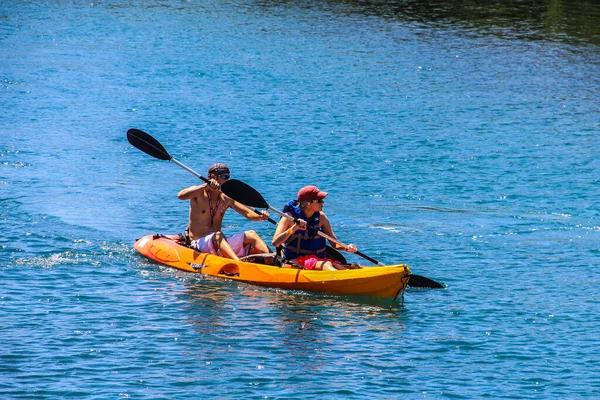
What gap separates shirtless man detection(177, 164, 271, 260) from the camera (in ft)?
47.3

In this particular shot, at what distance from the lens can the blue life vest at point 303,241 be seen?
1391cm

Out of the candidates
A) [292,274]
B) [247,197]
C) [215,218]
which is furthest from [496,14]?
[292,274]

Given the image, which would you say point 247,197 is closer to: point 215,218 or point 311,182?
point 215,218

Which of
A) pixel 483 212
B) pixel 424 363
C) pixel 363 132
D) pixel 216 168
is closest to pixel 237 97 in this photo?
pixel 363 132

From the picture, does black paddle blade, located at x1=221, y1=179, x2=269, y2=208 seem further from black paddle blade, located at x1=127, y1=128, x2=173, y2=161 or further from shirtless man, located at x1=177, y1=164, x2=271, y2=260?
black paddle blade, located at x1=127, y1=128, x2=173, y2=161

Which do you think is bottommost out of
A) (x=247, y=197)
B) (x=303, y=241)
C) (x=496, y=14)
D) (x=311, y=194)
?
(x=303, y=241)

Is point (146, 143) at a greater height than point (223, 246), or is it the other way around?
point (146, 143)

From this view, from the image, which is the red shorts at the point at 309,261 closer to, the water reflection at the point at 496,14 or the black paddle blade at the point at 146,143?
the black paddle blade at the point at 146,143

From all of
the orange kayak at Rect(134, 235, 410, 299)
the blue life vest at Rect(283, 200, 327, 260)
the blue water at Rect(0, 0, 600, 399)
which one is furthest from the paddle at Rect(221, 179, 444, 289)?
the orange kayak at Rect(134, 235, 410, 299)

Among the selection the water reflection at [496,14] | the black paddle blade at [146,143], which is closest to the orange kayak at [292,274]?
the black paddle blade at [146,143]

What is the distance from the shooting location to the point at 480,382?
11102 mm

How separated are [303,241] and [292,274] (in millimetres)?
594

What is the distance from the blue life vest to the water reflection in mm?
25458

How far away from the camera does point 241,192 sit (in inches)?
561
